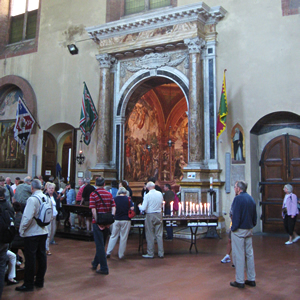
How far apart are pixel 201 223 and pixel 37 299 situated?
15.3ft

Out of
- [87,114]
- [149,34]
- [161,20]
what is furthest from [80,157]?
[161,20]

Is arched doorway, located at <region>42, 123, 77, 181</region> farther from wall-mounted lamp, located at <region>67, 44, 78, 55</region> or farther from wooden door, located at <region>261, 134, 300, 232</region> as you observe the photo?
wooden door, located at <region>261, 134, 300, 232</region>

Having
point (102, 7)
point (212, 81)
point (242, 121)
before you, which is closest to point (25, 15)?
point (102, 7)

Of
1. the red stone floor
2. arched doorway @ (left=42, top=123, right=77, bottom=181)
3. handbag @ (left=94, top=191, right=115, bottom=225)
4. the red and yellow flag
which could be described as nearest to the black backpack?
the red stone floor

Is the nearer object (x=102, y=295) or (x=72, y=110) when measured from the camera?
(x=102, y=295)

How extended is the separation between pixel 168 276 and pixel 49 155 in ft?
36.6

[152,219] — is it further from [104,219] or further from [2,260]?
[2,260]

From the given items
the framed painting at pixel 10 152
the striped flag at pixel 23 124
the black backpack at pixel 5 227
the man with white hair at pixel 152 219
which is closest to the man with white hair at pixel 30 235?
the black backpack at pixel 5 227

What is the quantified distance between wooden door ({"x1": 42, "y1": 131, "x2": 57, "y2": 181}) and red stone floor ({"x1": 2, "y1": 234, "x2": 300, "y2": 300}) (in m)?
7.17

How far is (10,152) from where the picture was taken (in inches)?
690

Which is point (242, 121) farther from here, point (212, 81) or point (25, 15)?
point (25, 15)

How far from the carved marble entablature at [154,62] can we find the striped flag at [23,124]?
4349 mm

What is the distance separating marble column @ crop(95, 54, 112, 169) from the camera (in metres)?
14.3

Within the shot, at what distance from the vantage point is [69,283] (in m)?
6.23
